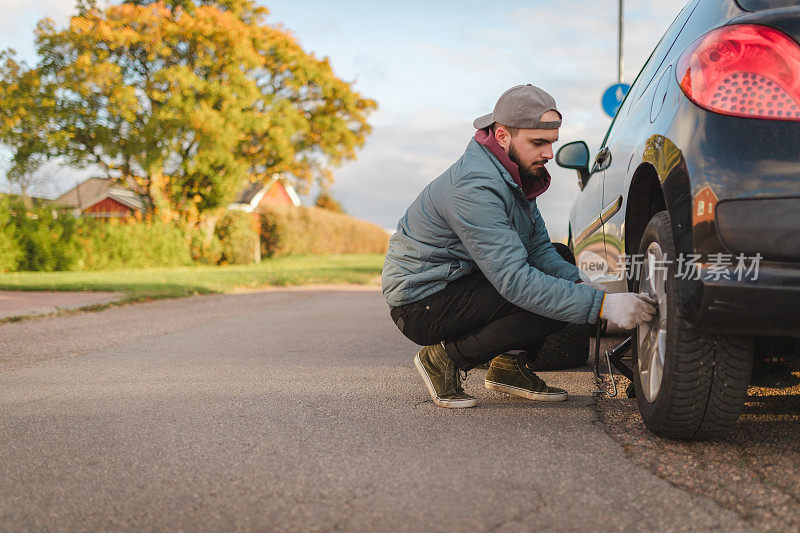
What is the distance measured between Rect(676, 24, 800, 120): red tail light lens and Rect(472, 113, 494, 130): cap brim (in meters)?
1.08

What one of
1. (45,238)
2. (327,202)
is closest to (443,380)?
(45,238)

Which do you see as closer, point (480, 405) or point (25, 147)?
point (480, 405)

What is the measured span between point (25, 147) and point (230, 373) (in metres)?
20.8

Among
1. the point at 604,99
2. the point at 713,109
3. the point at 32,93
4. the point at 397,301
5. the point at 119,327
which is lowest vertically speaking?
the point at 119,327

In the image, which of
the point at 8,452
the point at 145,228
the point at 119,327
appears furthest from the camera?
the point at 145,228

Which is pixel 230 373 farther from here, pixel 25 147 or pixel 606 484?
pixel 25 147

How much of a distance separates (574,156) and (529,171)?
1234mm

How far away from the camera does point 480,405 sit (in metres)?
3.20

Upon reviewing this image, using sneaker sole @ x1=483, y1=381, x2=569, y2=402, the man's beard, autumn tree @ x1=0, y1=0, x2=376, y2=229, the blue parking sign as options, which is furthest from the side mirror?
autumn tree @ x1=0, y1=0, x2=376, y2=229

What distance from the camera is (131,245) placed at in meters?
19.7

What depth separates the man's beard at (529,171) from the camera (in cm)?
300

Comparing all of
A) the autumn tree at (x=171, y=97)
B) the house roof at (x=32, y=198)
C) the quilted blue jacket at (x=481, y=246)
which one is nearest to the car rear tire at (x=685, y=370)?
the quilted blue jacket at (x=481, y=246)

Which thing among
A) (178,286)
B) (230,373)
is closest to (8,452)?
(230,373)

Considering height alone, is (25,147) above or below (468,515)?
above
